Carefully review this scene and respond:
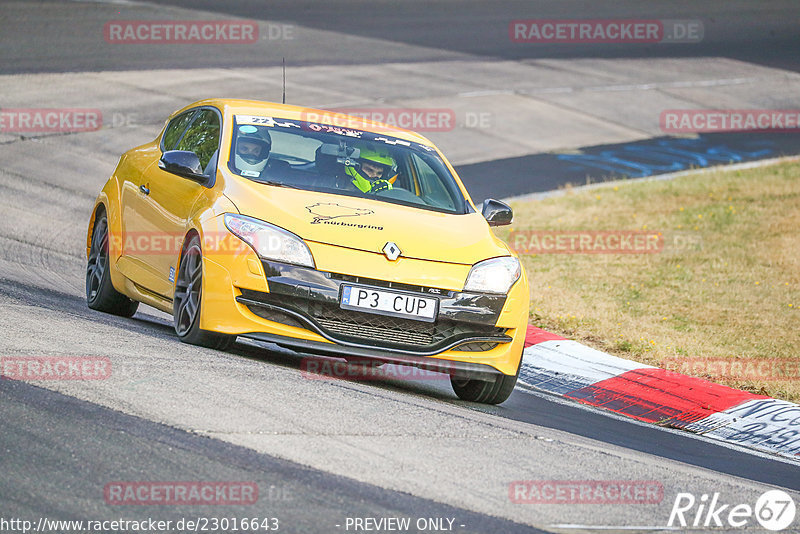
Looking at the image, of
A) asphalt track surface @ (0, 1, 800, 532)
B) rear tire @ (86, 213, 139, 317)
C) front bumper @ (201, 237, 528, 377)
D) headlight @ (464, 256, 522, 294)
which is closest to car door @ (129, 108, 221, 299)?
asphalt track surface @ (0, 1, 800, 532)

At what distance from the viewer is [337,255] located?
7129 millimetres

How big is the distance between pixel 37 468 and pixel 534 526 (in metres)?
2.01

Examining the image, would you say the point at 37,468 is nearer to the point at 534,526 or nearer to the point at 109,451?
the point at 109,451

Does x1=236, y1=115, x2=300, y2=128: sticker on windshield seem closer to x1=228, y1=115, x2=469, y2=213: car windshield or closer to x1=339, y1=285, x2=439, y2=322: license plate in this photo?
x1=228, y1=115, x2=469, y2=213: car windshield

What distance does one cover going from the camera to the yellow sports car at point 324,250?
712cm

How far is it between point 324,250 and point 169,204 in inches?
64.8

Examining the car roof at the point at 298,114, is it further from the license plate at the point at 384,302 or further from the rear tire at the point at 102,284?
the license plate at the point at 384,302

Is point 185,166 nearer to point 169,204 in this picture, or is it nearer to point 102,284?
point 169,204

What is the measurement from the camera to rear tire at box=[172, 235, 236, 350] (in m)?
7.34

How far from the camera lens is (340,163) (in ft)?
27.3

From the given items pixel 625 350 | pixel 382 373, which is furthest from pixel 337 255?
pixel 625 350

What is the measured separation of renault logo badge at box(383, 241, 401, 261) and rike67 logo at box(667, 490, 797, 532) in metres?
2.30

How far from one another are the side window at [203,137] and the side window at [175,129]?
135 millimetres

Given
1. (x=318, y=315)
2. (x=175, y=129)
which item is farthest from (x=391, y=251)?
(x=175, y=129)
